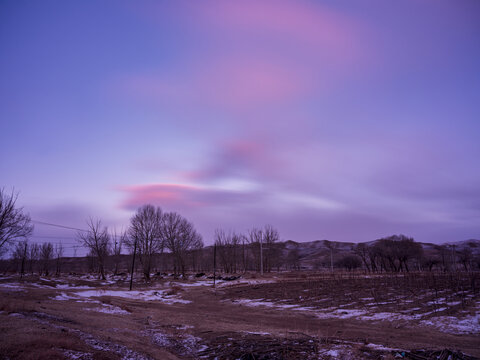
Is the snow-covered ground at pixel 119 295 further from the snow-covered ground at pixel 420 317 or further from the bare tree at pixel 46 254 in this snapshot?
the bare tree at pixel 46 254

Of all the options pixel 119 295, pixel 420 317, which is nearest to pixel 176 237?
pixel 119 295

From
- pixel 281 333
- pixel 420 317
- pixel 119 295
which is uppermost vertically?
pixel 281 333

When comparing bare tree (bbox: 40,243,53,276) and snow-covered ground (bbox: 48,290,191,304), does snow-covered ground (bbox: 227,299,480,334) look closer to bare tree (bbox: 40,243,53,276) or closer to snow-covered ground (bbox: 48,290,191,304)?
snow-covered ground (bbox: 48,290,191,304)

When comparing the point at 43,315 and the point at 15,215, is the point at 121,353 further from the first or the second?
the point at 15,215

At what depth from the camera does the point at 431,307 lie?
17.0 meters

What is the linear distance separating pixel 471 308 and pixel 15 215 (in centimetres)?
4199

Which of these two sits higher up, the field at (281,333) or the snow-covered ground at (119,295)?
the field at (281,333)

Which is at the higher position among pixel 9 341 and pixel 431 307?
pixel 9 341

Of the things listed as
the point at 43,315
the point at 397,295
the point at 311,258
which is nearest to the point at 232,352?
the point at 43,315

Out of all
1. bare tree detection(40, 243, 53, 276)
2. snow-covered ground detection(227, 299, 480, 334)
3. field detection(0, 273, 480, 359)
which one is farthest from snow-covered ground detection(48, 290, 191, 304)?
bare tree detection(40, 243, 53, 276)

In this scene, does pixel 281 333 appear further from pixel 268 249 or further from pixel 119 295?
pixel 268 249

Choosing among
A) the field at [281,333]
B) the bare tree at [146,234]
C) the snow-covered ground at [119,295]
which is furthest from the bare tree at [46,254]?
the field at [281,333]

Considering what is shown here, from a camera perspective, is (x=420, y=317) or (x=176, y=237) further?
(x=176, y=237)

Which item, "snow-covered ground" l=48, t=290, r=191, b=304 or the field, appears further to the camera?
"snow-covered ground" l=48, t=290, r=191, b=304
